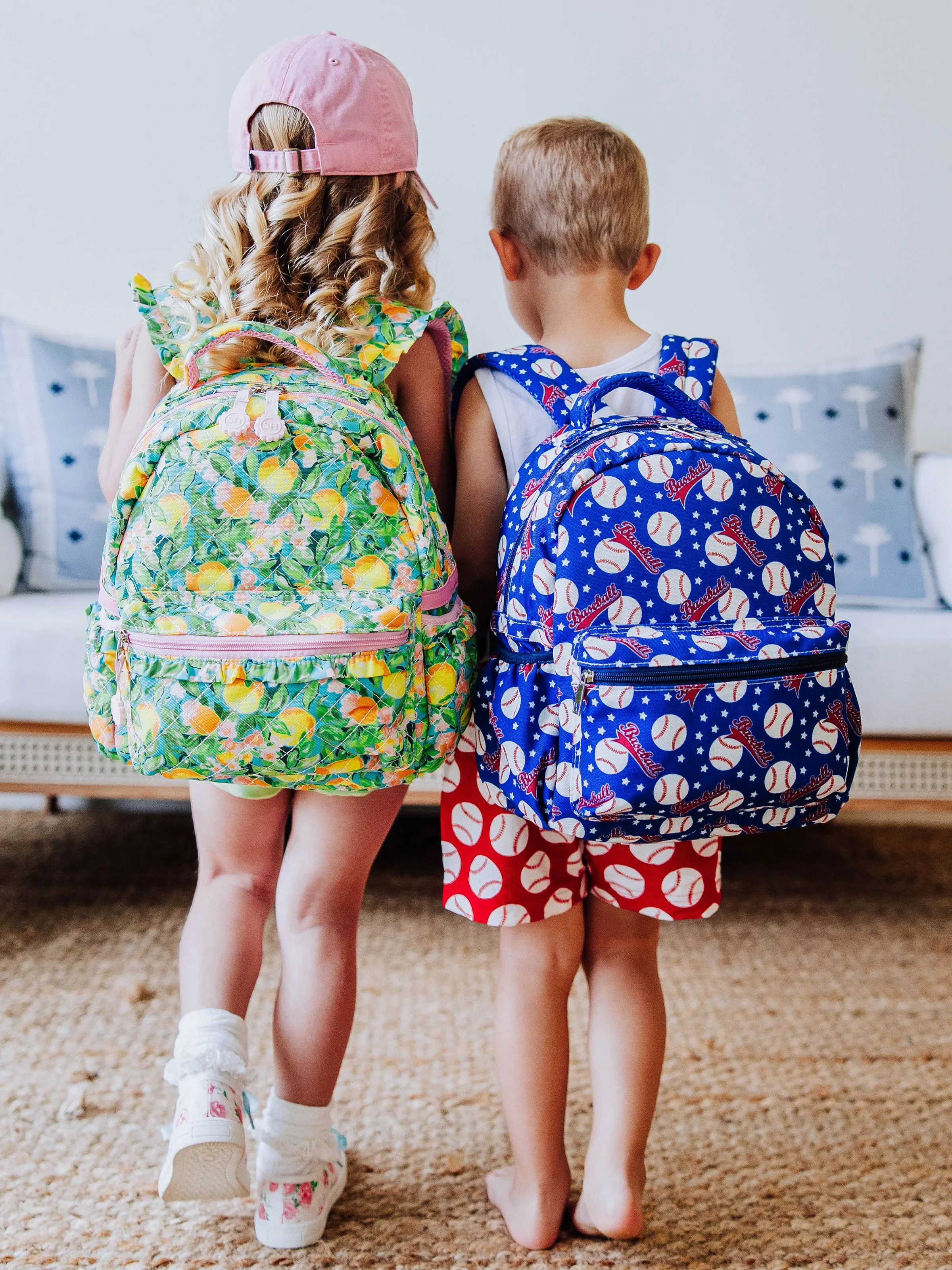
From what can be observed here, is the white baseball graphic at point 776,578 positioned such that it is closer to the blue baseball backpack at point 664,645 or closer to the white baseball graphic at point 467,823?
the blue baseball backpack at point 664,645

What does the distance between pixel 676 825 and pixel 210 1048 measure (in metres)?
0.44

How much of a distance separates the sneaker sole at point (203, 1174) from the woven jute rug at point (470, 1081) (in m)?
0.13

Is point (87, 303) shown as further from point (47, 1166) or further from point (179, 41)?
point (47, 1166)

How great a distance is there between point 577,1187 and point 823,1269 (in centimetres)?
23

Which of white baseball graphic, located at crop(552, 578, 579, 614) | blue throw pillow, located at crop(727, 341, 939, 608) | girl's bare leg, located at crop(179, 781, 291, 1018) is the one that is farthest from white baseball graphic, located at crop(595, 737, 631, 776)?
blue throw pillow, located at crop(727, 341, 939, 608)

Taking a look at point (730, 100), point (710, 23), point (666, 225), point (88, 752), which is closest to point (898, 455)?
point (666, 225)

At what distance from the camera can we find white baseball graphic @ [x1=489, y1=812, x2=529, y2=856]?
0.93 m

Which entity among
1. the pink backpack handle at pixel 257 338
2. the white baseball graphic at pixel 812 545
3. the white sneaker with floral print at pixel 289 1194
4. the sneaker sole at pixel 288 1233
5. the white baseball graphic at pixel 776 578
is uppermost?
the pink backpack handle at pixel 257 338

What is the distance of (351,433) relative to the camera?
819mm

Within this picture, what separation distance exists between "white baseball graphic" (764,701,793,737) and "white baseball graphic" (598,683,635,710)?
0.35ft

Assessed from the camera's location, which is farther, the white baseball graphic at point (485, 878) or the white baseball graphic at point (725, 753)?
the white baseball graphic at point (485, 878)

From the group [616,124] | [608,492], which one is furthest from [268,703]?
[616,124]

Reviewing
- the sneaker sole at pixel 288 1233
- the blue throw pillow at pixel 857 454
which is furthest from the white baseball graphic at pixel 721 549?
the blue throw pillow at pixel 857 454

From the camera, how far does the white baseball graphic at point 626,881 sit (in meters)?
0.94
